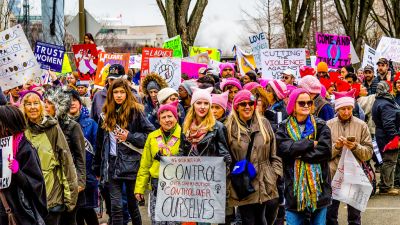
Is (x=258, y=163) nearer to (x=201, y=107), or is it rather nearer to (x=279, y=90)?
(x=201, y=107)

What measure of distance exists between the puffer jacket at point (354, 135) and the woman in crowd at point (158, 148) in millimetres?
1602

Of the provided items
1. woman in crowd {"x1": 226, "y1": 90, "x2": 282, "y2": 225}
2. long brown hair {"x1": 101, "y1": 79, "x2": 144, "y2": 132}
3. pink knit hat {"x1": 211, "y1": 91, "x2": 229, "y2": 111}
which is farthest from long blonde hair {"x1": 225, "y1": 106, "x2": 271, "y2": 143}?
long brown hair {"x1": 101, "y1": 79, "x2": 144, "y2": 132}

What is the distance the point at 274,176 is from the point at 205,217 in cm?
77

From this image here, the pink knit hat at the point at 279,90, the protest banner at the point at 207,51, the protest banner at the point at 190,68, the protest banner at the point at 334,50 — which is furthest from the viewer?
the protest banner at the point at 207,51

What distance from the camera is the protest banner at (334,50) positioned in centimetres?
1648

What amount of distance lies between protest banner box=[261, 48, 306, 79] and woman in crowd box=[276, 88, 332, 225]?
7795 millimetres

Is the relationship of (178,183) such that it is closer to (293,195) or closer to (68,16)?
(293,195)

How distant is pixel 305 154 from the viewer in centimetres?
689

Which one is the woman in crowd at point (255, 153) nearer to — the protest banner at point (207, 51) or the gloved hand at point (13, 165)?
the gloved hand at point (13, 165)

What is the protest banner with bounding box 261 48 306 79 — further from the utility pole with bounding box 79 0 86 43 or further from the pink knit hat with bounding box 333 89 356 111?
the pink knit hat with bounding box 333 89 356 111

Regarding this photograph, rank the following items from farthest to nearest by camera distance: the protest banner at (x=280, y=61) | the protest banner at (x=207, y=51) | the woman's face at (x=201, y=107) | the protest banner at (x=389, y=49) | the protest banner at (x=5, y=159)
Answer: the protest banner at (x=207, y=51)
the protest banner at (x=389, y=49)
the protest banner at (x=280, y=61)
the woman's face at (x=201, y=107)
the protest banner at (x=5, y=159)

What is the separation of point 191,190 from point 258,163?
668 mm

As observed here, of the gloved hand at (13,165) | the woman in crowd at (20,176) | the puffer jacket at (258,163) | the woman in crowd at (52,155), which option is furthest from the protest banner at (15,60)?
the gloved hand at (13,165)

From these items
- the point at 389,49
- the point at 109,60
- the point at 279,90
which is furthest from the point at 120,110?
the point at 389,49
